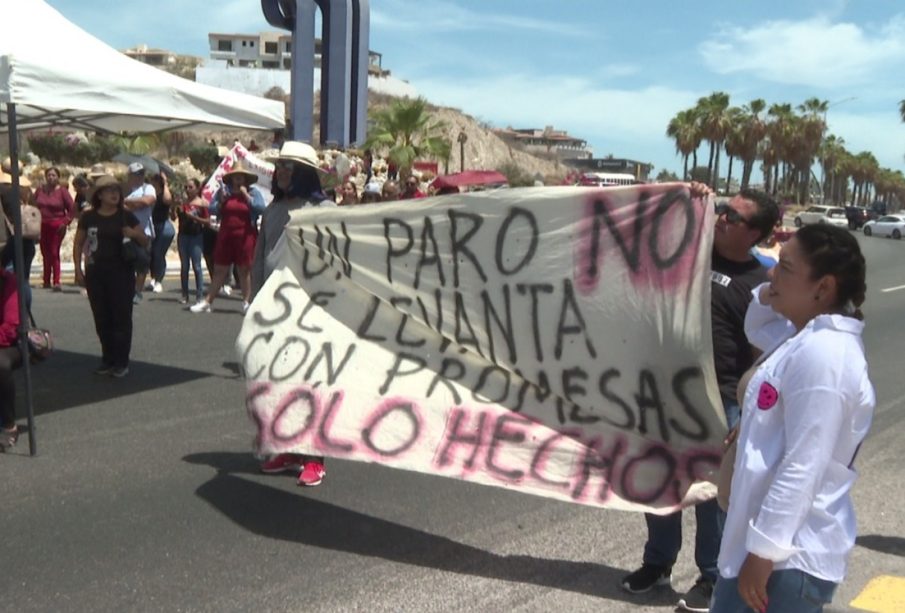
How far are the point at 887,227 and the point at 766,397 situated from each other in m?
56.9

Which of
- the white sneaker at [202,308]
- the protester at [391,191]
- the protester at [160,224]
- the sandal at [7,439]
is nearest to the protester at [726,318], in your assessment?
the sandal at [7,439]

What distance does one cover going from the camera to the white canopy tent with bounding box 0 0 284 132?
6.36 meters

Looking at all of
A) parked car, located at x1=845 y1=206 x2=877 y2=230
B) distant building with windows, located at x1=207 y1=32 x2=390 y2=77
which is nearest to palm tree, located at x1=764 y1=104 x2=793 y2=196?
parked car, located at x1=845 y1=206 x2=877 y2=230

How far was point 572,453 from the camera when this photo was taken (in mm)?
4598

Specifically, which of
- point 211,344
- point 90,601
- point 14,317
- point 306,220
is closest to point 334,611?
point 90,601

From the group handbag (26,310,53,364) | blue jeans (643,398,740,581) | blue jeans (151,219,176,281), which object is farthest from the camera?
blue jeans (151,219,176,281)

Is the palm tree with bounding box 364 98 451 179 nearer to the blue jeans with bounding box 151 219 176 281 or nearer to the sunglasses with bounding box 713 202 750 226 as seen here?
the blue jeans with bounding box 151 219 176 281

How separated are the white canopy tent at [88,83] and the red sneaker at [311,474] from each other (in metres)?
2.78

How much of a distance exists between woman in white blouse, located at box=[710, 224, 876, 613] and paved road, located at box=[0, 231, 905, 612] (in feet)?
6.20

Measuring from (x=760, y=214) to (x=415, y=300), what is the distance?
1778mm

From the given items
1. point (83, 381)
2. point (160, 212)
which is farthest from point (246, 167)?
point (83, 381)

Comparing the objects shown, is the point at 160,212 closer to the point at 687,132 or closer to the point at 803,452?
the point at 803,452

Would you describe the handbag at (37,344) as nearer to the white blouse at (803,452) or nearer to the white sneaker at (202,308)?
the white blouse at (803,452)

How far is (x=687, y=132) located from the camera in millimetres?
80500
